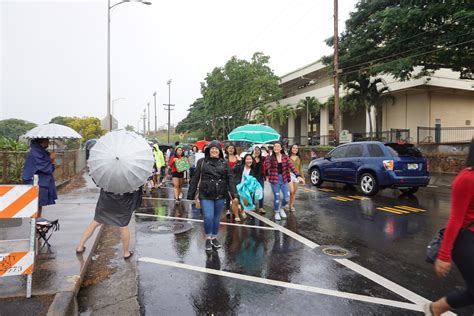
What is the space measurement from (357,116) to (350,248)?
36.8 m

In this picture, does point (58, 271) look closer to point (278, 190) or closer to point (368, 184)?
point (278, 190)

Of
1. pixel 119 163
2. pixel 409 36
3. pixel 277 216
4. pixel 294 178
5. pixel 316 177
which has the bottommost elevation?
pixel 277 216

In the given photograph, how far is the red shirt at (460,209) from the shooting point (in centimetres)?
251

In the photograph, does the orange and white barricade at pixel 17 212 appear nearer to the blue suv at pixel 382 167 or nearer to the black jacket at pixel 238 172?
the black jacket at pixel 238 172

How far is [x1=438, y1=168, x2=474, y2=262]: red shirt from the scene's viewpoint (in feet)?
8.23

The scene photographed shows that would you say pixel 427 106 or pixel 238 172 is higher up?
pixel 427 106

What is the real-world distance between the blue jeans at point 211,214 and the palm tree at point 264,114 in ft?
118

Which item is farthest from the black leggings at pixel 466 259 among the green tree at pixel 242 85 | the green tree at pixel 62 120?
the green tree at pixel 62 120

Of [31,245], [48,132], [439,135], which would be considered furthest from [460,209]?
[439,135]

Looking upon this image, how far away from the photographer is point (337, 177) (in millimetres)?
12328

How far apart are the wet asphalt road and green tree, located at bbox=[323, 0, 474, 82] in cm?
954

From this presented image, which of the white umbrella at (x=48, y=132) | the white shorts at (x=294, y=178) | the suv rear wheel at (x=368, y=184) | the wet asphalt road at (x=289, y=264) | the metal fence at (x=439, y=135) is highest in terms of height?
the metal fence at (x=439, y=135)

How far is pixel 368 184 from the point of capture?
11.0 m

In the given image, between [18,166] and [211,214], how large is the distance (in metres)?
8.01
